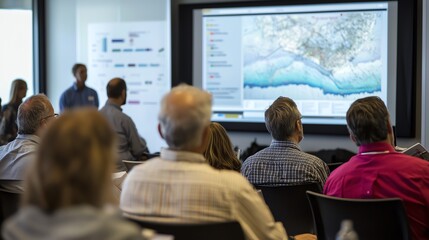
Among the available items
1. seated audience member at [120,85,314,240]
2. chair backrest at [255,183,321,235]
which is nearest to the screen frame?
chair backrest at [255,183,321,235]

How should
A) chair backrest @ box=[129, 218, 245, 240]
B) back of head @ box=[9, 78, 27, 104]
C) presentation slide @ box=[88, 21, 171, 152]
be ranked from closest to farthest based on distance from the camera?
chair backrest @ box=[129, 218, 245, 240] < back of head @ box=[9, 78, 27, 104] < presentation slide @ box=[88, 21, 171, 152]

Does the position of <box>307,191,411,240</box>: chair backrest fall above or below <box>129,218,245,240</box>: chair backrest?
below

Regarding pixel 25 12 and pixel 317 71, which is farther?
pixel 25 12

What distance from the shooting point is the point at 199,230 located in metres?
1.84

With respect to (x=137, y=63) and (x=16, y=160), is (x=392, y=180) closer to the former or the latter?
(x=16, y=160)

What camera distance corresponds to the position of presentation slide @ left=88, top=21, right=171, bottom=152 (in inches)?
281

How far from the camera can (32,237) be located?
4.55 feet

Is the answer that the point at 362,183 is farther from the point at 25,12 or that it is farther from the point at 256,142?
the point at 25,12

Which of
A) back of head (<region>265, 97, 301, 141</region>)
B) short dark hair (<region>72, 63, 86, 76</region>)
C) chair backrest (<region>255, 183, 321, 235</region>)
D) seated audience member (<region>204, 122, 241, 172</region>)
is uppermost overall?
short dark hair (<region>72, 63, 86, 76</region>)

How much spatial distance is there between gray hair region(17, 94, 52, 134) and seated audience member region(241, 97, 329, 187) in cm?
115

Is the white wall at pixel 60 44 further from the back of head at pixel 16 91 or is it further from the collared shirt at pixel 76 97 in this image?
the back of head at pixel 16 91

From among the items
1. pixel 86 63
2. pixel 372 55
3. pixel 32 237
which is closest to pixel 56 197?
pixel 32 237

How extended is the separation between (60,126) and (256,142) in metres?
5.55

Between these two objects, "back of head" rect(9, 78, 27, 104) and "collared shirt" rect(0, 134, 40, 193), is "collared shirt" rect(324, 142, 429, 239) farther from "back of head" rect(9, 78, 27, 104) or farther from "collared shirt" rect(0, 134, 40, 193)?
"back of head" rect(9, 78, 27, 104)
